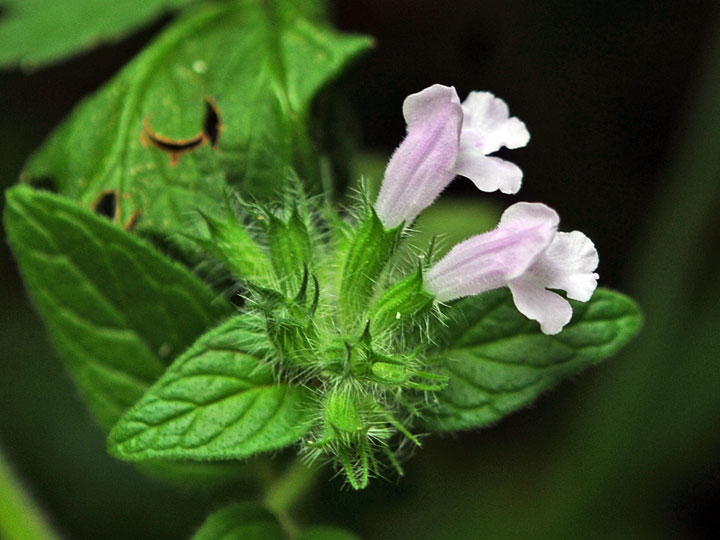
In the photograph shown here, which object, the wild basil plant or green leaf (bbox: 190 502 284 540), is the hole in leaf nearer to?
the wild basil plant

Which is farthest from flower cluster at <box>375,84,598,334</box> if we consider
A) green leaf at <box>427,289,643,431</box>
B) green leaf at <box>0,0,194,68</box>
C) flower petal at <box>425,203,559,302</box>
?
green leaf at <box>0,0,194,68</box>

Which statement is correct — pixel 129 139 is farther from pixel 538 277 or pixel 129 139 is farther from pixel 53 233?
pixel 538 277

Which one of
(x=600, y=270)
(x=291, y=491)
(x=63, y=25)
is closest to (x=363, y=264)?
(x=291, y=491)

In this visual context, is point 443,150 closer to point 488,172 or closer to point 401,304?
point 488,172

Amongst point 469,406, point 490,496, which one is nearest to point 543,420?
point 490,496

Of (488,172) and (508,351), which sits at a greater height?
(488,172)
